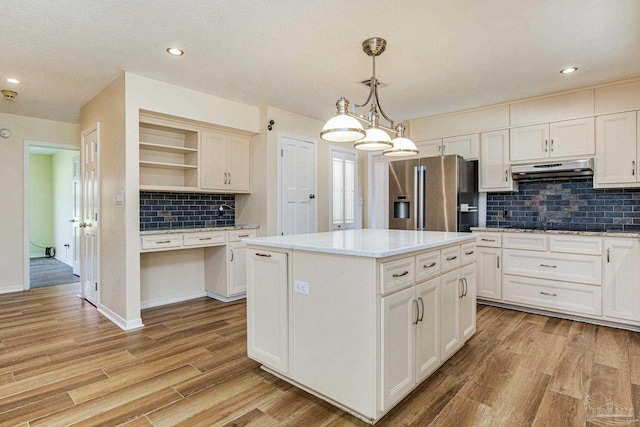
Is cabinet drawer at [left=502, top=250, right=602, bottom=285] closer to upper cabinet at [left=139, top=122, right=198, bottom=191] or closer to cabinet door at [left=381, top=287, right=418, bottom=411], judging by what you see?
cabinet door at [left=381, top=287, right=418, bottom=411]

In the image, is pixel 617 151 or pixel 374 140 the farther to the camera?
pixel 617 151

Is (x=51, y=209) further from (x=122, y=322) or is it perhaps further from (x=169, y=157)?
(x=122, y=322)

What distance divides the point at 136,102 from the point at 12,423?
8.60ft

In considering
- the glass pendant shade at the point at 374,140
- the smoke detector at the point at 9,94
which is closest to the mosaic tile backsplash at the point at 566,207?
the glass pendant shade at the point at 374,140

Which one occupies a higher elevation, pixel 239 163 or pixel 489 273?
pixel 239 163

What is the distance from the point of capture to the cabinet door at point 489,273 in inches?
156

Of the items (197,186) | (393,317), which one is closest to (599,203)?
(393,317)

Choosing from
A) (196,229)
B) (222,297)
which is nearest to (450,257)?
(196,229)

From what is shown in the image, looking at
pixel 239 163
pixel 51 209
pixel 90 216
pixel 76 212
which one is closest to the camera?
pixel 90 216

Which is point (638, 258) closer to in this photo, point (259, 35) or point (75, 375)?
point (259, 35)

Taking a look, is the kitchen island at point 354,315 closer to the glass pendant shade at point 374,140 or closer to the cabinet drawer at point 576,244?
the glass pendant shade at point 374,140

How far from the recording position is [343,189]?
5.37 metres

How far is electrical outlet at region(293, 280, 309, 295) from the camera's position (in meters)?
2.04

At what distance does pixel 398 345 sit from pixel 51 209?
8.77m
